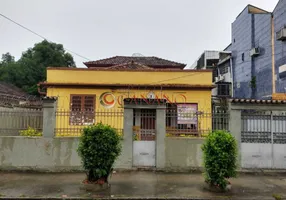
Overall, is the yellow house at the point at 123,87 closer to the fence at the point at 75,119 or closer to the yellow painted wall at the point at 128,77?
the yellow painted wall at the point at 128,77

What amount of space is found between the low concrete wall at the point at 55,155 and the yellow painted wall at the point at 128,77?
7262 millimetres

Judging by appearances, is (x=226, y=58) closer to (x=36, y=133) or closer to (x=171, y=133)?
(x=171, y=133)

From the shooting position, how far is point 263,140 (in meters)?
9.95

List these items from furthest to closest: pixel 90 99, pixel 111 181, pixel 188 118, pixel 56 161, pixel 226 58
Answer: pixel 226 58 → pixel 90 99 → pixel 188 118 → pixel 56 161 → pixel 111 181

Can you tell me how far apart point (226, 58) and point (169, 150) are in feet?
60.9

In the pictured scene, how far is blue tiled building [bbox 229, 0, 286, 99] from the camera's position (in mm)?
17250

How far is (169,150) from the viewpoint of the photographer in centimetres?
967

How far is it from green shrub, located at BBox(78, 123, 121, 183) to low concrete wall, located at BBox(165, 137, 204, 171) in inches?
109

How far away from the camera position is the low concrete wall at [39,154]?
31.2 ft

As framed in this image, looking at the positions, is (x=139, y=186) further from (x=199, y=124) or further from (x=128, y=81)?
(x=128, y=81)

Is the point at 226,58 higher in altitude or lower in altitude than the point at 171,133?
higher

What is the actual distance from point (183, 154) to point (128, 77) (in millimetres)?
8169

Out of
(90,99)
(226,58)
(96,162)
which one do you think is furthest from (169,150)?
(226,58)

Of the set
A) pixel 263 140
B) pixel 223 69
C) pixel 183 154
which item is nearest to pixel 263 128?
pixel 263 140
